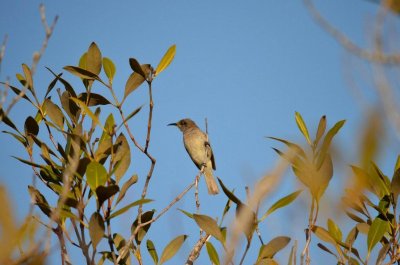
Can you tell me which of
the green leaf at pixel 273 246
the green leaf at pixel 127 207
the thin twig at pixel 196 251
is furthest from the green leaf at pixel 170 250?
the green leaf at pixel 127 207

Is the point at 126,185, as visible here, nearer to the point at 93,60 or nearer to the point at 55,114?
the point at 55,114

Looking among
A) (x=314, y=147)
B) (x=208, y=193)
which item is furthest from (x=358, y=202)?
(x=208, y=193)

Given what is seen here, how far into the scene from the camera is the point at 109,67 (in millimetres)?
2797

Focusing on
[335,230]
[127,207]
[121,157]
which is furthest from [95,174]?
[335,230]

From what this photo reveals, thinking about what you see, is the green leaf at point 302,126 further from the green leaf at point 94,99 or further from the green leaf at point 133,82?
the green leaf at point 94,99

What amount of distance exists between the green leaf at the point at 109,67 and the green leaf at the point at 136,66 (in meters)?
0.20

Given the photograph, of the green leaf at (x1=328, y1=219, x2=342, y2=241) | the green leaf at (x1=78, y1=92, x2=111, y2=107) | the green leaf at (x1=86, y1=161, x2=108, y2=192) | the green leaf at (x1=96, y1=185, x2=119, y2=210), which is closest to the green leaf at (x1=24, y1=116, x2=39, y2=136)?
the green leaf at (x1=78, y1=92, x2=111, y2=107)

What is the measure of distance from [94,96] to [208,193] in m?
6.16

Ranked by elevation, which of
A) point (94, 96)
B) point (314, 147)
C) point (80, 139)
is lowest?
point (314, 147)

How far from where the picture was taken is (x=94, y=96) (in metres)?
2.67

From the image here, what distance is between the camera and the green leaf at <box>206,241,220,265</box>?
241 cm

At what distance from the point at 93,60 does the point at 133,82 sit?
243 mm

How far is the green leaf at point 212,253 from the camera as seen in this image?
2.41 m

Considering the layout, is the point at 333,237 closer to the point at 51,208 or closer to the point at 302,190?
the point at 302,190
